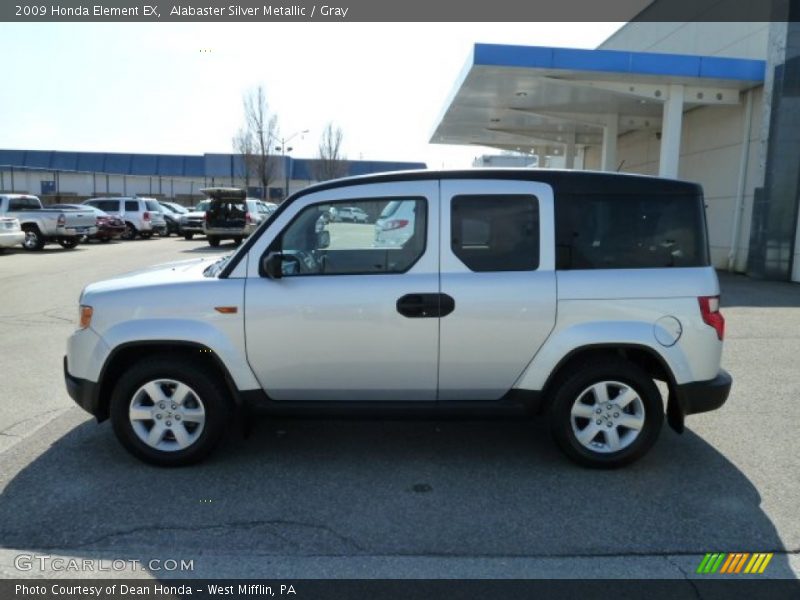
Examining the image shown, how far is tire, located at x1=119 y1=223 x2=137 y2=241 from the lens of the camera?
85.8 ft

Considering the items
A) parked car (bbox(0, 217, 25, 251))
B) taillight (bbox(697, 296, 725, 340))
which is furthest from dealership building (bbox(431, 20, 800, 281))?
parked car (bbox(0, 217, 25, 251))

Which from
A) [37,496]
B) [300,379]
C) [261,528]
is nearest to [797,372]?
[300,379]

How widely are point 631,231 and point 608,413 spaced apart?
1244 millimetres

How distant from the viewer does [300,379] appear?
3973 mm

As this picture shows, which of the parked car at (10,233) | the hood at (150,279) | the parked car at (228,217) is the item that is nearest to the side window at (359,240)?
the hood at (150,279)

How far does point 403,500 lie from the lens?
362cm

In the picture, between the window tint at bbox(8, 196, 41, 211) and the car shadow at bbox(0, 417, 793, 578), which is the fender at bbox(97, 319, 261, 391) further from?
the window tint at bbox(8, 196, 41, 211)

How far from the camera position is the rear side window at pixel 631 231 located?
398 centimetres

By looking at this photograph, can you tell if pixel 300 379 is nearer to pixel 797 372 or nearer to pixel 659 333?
pixel 659 333

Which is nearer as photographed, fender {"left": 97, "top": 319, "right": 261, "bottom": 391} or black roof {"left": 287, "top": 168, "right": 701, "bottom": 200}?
fender {"left": 97, "top": 319, "right": 261, "bottom": 391}

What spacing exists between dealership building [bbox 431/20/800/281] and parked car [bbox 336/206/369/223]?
37.5 feet

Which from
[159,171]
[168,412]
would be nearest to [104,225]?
[168,412]

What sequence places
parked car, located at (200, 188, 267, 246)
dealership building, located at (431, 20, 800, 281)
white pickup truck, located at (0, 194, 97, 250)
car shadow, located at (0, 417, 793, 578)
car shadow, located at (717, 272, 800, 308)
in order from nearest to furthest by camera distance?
car shadow, located at (0, 417, 793, 578), car shadow, located at (717, 272, 800, 308), dealership building, located at (431, 20, 800, 281), white pickup truck, located at (0, 194, 97, 250), parked car, located at (200, 188, 267, 246)

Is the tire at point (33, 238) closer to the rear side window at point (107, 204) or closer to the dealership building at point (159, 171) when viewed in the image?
Result: the rear side window at point (107, 204)
